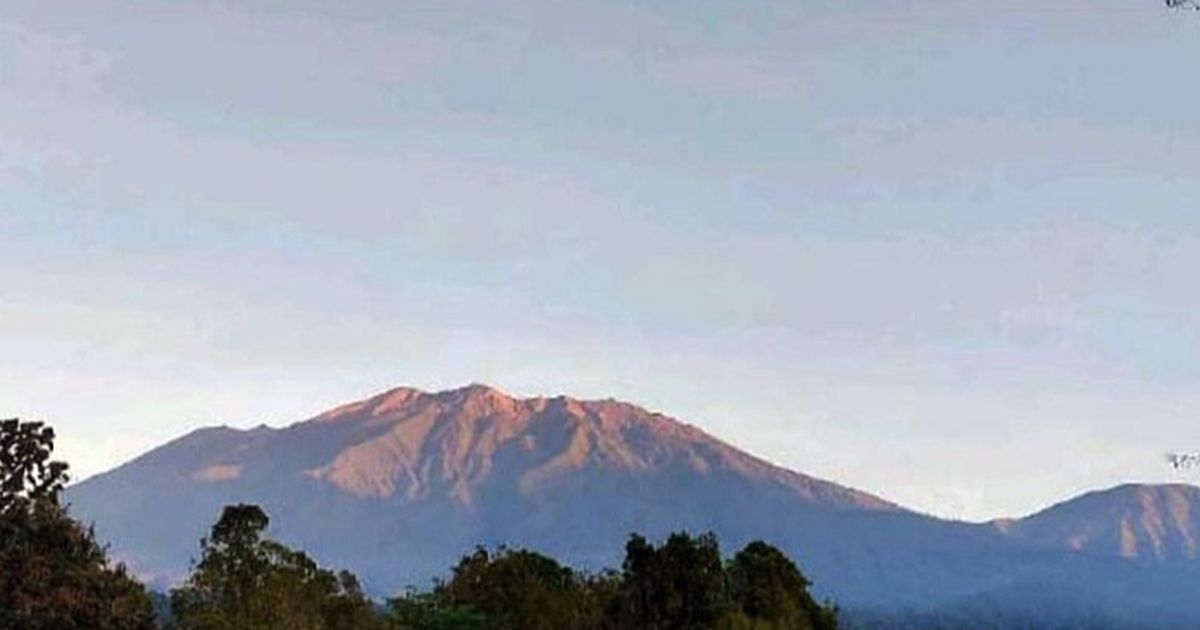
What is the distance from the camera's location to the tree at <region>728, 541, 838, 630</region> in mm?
74938

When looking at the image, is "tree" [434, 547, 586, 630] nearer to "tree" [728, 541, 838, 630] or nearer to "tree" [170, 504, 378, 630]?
"tree" [728, 541, 838, 630]

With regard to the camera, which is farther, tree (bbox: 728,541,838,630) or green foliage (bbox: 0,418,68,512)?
tree (bbox: 728,541,838,630)

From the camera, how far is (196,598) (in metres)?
60.5

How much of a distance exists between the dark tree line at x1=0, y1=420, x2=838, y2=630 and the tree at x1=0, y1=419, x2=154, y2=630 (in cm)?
3

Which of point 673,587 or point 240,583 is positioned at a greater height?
point 673,587

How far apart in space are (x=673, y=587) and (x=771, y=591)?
820 cm

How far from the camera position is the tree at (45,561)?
35.6m

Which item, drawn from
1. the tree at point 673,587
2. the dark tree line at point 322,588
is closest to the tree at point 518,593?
the dark tree line at point 322,588

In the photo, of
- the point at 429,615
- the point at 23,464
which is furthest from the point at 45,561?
the point at 429,615

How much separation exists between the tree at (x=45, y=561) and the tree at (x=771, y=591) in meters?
38.6

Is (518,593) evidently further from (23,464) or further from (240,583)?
(23,464)

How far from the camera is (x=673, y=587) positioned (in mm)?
69375

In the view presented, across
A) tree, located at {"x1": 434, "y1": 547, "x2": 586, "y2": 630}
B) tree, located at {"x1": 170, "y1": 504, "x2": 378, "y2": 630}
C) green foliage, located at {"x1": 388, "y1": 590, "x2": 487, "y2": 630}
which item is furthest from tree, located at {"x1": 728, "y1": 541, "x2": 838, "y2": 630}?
tree, located at {"x1": 170, "y1": 504, "x2": 378, "y2": 630}

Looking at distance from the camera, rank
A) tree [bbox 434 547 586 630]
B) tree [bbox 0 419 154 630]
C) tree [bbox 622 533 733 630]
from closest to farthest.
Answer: tree [bbox 0 419 154 630], tree [bbox 622 533 733 630], tree [bbox 434 547 586 630]
